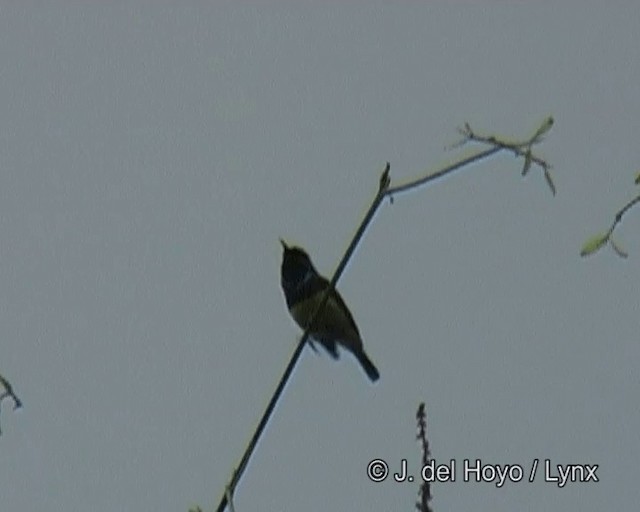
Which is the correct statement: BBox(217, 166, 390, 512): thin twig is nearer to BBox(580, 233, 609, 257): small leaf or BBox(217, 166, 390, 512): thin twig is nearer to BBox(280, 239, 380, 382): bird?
BBox(580, 233, 609, 257): small leaf

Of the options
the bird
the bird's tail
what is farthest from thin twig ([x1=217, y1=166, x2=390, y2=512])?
the bird

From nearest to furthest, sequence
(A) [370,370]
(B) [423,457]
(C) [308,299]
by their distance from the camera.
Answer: (B) [423,457]
(A) [370,370]
(C) [308,299]

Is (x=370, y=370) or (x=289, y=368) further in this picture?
(x=370, y=370)

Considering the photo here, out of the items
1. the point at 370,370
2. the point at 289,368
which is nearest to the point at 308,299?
the point at 370,370

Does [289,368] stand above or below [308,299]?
below

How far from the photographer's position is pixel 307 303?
5.25m

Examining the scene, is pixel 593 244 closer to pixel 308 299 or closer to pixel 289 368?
pixel 289 368

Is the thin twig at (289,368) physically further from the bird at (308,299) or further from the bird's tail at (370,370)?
the bird at (308,299)

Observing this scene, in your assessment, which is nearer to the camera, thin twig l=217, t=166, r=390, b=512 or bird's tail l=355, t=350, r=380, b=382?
thin twig l=217, t=166, r=390, b=512

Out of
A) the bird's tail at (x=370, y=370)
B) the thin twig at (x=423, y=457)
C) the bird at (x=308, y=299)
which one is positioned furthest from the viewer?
the bird at (x=308, y=299)

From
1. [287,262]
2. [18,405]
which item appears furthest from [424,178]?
[287,262]

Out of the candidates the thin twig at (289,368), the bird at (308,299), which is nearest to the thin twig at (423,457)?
the thin twig at (289,368)

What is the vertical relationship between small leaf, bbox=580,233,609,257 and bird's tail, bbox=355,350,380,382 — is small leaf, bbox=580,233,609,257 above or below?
below

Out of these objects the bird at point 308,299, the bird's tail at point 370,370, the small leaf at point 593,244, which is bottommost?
the small leaf at point 593,244
